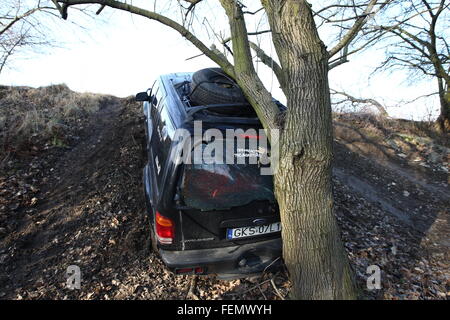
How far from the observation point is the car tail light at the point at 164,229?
2.55 m

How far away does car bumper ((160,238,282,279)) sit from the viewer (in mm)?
2607

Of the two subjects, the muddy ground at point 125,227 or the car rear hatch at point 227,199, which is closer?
the car rear hatch at point 227,199

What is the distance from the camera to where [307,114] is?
102 inches

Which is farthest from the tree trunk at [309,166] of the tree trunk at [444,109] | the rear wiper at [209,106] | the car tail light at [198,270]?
the tree trunk at [444,109]

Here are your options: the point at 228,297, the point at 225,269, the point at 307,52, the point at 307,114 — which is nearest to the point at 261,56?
the point at 307,52

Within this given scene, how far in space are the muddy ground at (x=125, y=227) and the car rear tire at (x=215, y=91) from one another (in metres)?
1.84

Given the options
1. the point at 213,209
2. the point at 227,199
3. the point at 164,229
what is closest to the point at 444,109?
the point at 227,199

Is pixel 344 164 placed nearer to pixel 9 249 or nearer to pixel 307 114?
pixel 307 114

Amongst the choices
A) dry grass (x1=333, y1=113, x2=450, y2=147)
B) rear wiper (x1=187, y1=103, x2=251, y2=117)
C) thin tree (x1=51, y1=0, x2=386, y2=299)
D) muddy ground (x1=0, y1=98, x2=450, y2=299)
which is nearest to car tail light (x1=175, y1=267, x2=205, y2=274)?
muddy ground (x1=0, y1=98, x2=450, y2=299)

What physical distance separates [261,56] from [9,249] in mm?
3997

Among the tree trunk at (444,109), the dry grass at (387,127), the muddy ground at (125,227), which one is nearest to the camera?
the muddy ground at (125,227)

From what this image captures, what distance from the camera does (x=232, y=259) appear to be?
107 inches

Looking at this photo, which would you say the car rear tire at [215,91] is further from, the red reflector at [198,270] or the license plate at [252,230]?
the red reflector at [198,270]
